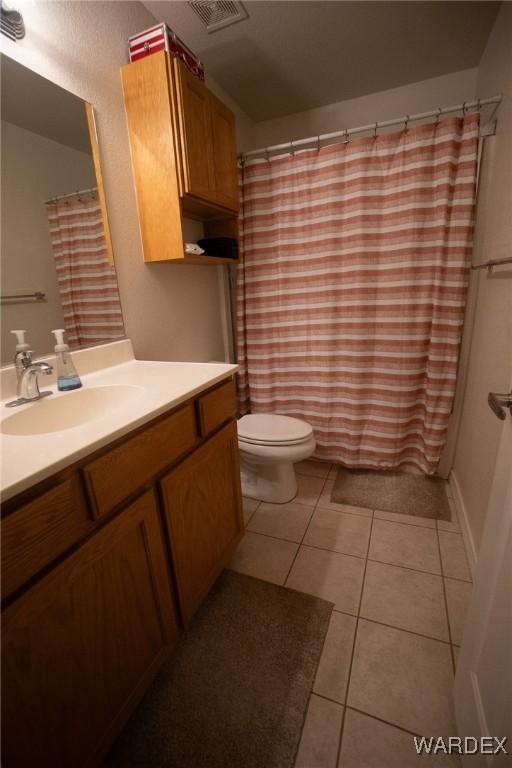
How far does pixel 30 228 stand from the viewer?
97cm

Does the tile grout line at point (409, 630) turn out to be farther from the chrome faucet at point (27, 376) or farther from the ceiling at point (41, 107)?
the ceiling at point (41, 107)

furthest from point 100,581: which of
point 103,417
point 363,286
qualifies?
point 363,286

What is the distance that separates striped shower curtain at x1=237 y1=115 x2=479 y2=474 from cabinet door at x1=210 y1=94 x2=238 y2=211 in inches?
9.2

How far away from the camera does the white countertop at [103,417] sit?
22.4 inches

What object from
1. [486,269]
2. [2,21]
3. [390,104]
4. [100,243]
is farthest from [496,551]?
[390,104]

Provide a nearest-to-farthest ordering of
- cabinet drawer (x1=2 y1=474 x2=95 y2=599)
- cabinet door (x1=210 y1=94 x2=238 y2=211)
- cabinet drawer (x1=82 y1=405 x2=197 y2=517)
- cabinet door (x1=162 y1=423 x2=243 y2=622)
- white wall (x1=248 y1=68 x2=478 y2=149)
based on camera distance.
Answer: cabinet drawer (x1=2 y1=474 x2=95 y2=599) < cabinet drawer (x1=82 y1=405 x2=197 y2=517) < cabinet door (x1=162 y1=423 x2=243 y2=622) < cabinet door (x1=210 y1=94 x2=238 y2=211) < white wall (x1=248 y1=68 x2=478 y2=149)

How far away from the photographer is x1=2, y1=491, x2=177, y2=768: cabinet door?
22.0 inches

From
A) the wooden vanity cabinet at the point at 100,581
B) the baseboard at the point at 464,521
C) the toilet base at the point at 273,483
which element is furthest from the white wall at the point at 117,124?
the baseboard at the point at 464,521

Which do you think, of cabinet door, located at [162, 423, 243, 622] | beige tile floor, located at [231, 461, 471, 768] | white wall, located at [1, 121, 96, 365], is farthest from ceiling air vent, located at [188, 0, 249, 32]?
beige tile floor, located at [231, 461, 471, 768]

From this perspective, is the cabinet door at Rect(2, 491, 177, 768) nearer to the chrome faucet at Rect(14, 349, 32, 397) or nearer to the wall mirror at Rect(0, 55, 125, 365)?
the chrome faucet at Rect(14, 349, 32, 397)

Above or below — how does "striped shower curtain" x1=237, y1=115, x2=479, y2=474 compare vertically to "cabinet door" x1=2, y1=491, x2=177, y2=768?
above

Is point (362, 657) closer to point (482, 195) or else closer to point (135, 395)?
point (135, 395)

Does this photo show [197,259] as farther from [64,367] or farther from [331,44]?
[331,44]

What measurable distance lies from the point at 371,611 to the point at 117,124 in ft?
6.96
